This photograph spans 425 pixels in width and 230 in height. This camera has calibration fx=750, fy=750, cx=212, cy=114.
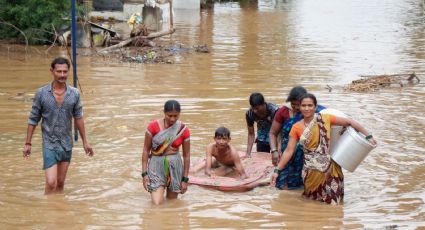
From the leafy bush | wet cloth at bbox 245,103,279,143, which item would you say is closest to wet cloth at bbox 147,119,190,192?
wet cloth at bbox 245,103,279,143

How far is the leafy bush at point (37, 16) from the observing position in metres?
20.1

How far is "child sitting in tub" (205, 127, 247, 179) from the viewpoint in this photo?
26.3 feet

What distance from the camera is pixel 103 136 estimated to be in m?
10.6

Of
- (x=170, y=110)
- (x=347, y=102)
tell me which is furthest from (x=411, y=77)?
(x=170, y=110)

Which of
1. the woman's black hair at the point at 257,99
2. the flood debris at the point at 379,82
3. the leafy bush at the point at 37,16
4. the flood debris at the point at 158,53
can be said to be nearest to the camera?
the woman's black hair at the point at 257,99

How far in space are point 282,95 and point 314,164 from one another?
670 centimetres

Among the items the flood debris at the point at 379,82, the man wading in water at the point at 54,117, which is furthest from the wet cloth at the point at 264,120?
the flood debris at the point at 379,82

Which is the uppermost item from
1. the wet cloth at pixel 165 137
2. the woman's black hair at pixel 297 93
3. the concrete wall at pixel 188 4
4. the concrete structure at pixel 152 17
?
the concrete wall at pixel 188 4

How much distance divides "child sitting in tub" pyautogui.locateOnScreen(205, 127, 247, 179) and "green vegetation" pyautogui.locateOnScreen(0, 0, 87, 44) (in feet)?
40.4

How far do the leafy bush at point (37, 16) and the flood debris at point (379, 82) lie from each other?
888cm

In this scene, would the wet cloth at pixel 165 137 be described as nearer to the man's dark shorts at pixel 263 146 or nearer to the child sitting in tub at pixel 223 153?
the child sitting in tub at pixel 223 153

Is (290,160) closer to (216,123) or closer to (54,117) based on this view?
(54,117)

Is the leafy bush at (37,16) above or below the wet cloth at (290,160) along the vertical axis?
above

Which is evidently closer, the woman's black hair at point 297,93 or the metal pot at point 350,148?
the metal pot at point 350,148
